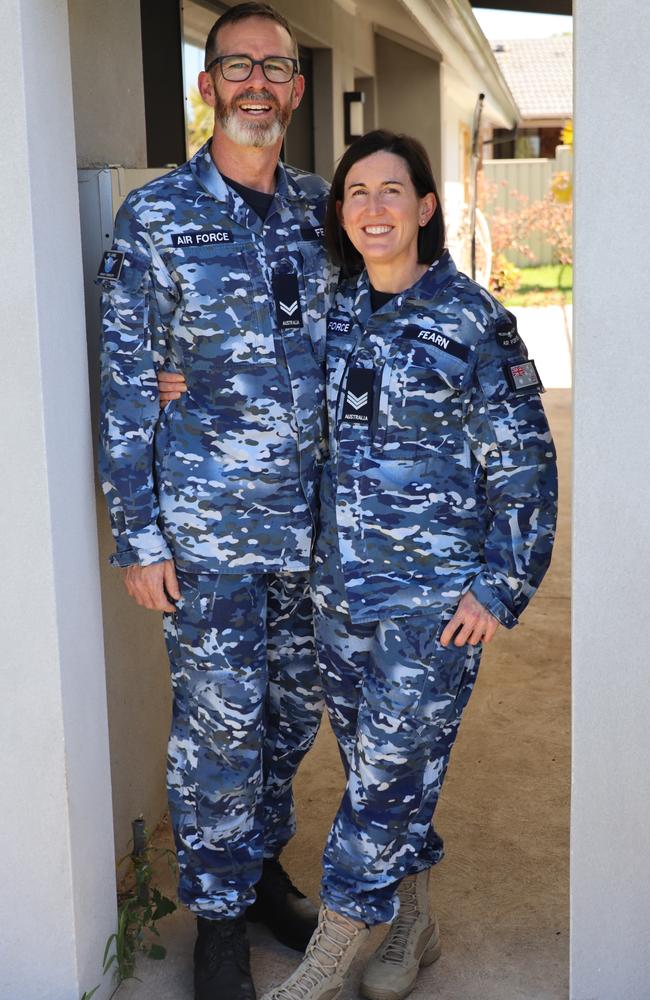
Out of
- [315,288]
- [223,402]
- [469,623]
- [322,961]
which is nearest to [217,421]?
[223,402]

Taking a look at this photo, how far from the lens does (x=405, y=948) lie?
285 centimetres

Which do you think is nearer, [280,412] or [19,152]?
[19,152]

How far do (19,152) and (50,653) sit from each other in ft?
3.28

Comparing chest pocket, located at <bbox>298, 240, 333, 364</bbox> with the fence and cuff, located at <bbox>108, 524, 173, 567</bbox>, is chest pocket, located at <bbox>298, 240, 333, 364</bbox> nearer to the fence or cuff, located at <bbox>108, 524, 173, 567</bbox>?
cuff, located at <bbox>108, 524, 173, 567</bbox>

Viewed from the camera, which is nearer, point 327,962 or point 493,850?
point 327,962

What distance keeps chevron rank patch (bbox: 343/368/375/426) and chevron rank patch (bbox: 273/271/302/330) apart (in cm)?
20

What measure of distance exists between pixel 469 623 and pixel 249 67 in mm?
1262

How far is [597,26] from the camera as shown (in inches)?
87.7

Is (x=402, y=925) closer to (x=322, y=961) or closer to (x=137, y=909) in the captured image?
(x=322, y=961)

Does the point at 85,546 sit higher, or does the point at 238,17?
the point at 238,17

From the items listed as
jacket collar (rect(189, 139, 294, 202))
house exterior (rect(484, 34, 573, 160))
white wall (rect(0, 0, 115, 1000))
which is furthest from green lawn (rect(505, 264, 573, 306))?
white wall (rect(0, 0, 115, 1000))

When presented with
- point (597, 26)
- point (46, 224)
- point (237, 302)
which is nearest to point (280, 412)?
point (237, 302)

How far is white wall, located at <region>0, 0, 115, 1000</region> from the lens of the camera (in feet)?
7.93

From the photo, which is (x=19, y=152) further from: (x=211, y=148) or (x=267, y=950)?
(x=267, y=950)
